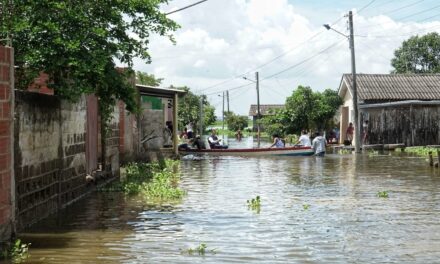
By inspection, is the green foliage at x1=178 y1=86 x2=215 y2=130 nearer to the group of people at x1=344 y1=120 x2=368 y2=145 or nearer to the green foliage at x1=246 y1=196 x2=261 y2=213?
the group of people at x1=344 y1=120 x2=368 y2=145

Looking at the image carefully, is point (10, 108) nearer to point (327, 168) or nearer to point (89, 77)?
point (89, 77)

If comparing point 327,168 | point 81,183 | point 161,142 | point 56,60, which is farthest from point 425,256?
point 161,142

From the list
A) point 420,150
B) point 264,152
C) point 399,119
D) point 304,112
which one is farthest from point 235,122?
point 264,152

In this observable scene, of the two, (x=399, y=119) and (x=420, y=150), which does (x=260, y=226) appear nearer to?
(x=420, y=150)

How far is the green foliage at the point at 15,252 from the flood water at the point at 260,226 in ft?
0.45

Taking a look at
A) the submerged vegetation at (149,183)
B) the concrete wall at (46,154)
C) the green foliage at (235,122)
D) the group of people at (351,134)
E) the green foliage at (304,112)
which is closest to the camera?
the concrete wall at (46,154)

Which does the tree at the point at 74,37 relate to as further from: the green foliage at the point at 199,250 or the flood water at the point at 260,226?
the green foliage at the point at 199,250

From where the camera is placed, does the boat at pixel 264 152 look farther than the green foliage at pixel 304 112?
No

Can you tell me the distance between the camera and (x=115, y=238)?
984 centimetres

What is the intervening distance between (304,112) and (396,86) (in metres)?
6.84

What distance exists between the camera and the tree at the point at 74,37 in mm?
11461

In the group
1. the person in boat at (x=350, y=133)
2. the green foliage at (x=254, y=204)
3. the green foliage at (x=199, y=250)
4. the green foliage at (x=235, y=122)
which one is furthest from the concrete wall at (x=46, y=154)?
the green foliage at (x=235, y=122)

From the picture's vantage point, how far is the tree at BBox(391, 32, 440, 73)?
61.8m

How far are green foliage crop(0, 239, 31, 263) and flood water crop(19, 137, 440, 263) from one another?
14 centimetres
